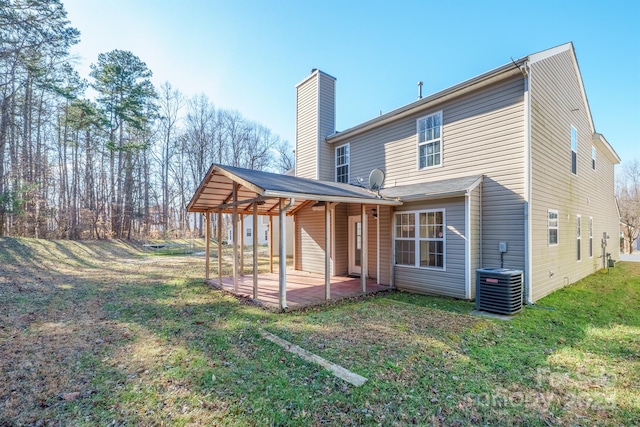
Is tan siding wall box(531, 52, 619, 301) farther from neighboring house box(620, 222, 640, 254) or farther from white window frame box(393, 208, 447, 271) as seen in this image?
neighboring house box(620, 222, 640, 254)

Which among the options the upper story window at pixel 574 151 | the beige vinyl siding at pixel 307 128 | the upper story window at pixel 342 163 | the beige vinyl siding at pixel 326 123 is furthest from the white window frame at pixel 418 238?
the upper story window at pixel 574 151

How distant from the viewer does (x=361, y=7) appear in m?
10.3

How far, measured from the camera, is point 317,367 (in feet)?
12.1

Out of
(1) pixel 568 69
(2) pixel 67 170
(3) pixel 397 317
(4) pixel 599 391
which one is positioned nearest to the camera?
(4) pixel 599 391

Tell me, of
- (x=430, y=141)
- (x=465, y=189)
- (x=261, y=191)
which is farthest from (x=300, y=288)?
(x=430, y=141)

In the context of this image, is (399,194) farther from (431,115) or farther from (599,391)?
(599,391)

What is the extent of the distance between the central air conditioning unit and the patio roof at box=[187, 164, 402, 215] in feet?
9.35

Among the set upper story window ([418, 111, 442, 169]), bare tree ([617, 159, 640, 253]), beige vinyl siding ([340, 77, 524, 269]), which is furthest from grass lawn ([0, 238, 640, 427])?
bare tree ([617, 159, 640, 253])

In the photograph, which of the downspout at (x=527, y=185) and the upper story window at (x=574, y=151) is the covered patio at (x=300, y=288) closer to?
the downspout at (x=527, y=185)

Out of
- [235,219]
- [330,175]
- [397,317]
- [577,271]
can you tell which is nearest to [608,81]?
[577,271]

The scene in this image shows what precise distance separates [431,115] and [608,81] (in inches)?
355

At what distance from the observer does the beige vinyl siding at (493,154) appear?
22.5 ft

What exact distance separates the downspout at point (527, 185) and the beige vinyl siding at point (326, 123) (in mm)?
6690

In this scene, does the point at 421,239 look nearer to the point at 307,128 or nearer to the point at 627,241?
the point at 307,128
